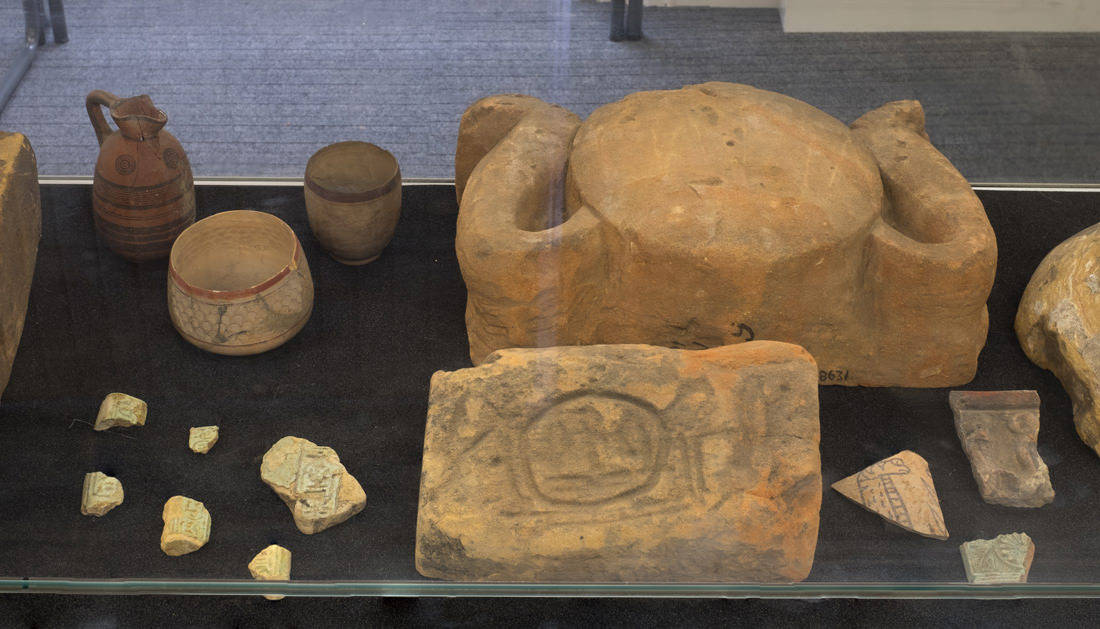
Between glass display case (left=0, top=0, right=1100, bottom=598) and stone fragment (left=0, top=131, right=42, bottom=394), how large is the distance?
4cm

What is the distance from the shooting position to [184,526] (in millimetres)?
1619

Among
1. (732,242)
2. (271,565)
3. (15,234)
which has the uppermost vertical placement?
(732,242)

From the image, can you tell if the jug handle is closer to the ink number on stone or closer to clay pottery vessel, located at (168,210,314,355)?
clay pottery vessel, located at (168,210,314,355)

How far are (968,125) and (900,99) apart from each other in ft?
0.58

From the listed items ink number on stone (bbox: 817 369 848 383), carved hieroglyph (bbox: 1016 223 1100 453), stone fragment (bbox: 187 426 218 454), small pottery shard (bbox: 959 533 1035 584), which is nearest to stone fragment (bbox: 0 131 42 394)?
stone fragment (bbox: 187 426 218 454)

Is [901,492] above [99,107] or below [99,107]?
below

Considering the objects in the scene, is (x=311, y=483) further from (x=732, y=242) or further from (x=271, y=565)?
(x=732, y=242)

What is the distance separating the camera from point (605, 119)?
A: 199 centimetres

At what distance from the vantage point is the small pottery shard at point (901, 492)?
1.63 metres

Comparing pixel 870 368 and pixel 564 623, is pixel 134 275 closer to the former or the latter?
pixel 564 623

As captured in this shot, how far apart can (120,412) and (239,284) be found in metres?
0.34

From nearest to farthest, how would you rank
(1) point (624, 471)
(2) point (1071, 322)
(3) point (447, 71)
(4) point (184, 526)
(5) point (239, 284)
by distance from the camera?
(1) point (624, 471)
(4) point (184, 526)
(2) point (1071, 322)
(5) point (239, 284)
(3) point (447, 71)

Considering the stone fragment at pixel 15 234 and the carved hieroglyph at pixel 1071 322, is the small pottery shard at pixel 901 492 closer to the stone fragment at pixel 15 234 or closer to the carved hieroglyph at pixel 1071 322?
the carved hieroglyph at pixel 1071 322

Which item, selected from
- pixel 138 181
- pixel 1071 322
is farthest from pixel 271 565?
pixel 1071 322
